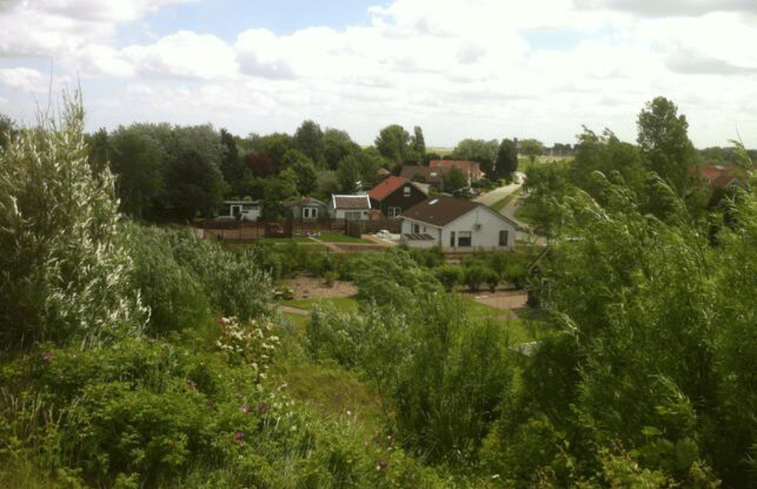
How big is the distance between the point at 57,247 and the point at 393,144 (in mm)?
105328

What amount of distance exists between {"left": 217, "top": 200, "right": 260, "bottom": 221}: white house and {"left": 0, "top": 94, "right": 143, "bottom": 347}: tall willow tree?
52.3 m

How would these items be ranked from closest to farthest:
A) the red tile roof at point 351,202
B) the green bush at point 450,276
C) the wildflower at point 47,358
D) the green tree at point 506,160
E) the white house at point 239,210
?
1. the wildflower at point 47,358
2. the green bush at point 450,276
3. the white house at point 239,210
4. the red tile roof at point 351,202
5. the green tree at point 506,160

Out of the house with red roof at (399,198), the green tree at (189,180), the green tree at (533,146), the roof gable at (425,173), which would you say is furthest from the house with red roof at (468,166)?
the green tree at (533,146)

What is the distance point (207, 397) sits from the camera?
797 centimetres

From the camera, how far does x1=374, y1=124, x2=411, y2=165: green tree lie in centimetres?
11300

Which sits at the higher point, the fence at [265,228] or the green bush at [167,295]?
the green bush at [167,295]

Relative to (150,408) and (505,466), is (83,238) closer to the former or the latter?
(150,408)

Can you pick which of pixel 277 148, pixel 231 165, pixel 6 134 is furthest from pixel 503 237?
pixel 6 134

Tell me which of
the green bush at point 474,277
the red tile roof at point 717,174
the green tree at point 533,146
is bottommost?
the green bush at point 474,277

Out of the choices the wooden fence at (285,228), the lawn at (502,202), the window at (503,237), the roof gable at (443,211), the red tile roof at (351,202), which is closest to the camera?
the wooden fence at (285,228)

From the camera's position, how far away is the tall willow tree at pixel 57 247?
916 centimetres

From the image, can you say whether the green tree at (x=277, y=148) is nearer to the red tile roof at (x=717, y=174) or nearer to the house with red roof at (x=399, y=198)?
the house with red roof at (x=399, y=198)

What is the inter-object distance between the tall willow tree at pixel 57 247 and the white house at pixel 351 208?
178 ft

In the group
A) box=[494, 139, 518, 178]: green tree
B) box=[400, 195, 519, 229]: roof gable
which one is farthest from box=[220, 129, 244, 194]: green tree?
box=[494, 139, 518, 178]: green tree
